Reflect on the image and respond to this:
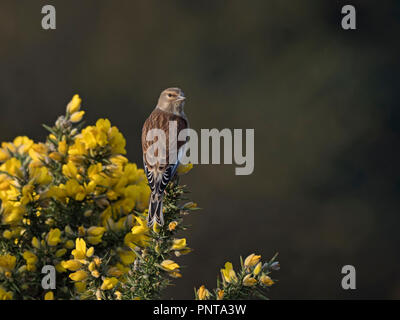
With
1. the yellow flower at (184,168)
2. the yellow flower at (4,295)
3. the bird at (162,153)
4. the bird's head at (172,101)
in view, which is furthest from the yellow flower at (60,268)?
the bird's head at (172,101)

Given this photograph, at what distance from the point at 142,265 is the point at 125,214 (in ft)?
0.67

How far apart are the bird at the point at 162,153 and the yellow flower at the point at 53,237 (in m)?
0.21

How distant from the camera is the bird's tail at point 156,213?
1.09 m

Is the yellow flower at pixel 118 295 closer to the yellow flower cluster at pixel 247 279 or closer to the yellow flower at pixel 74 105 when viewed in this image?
the yellow flower cluster at pixel 247 279

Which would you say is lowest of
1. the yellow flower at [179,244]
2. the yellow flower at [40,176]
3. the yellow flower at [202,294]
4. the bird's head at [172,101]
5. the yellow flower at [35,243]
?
the yellow flower at [202,294]

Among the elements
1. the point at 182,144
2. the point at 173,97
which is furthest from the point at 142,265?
the point at 173,97

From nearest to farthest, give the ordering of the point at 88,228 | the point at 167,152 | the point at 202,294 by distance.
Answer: the point at 202,294
the point at 88,228
the point at 167,152

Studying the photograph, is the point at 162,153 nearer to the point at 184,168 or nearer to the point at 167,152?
the point at 167,152

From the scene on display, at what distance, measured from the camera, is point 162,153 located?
1.47 m

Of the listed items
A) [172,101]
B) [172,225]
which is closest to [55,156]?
[172,225]

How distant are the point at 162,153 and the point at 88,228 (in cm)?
34

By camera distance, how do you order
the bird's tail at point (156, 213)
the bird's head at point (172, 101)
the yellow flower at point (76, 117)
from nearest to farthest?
the bird's tail at point (156, 213)
the yellow flower at point (76, 117)
the bird's head at point (172, 101)

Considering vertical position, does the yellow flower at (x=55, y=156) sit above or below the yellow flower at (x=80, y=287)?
above

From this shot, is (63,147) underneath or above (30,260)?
above
